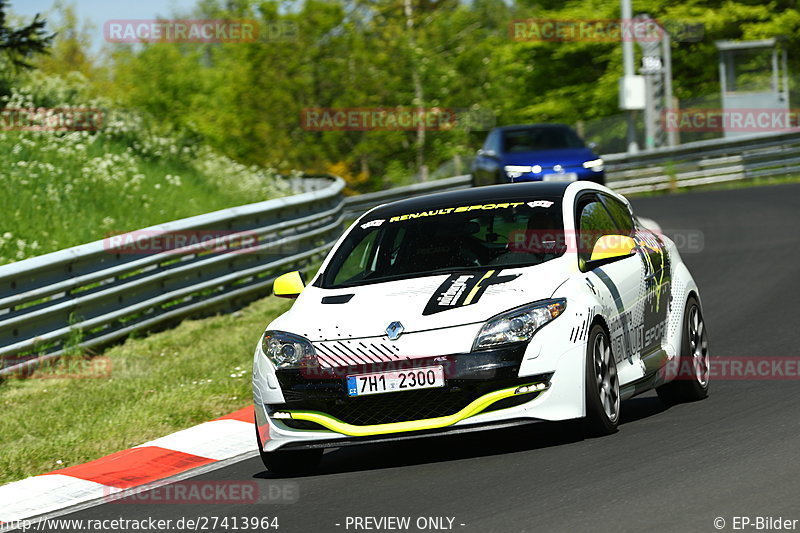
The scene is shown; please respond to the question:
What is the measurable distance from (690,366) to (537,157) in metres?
14.2

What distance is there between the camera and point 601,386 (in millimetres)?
7543

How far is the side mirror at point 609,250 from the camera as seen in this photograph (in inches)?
310

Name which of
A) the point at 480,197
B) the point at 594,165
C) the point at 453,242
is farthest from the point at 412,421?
the point at 594,165

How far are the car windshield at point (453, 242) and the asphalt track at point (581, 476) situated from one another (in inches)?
41.2

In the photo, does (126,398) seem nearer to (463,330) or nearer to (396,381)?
(396,381)

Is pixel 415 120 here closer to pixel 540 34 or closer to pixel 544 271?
pixel 540 34

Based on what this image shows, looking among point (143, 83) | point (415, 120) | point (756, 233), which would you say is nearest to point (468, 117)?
point (415, 120)

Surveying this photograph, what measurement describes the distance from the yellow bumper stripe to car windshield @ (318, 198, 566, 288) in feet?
3.34

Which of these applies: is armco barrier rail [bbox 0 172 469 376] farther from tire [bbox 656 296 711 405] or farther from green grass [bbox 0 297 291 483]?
tire [bbox 656 296 711 405]

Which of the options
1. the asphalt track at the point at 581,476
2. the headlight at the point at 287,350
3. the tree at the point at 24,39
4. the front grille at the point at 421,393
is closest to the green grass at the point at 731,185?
the tree at the point at 24,39

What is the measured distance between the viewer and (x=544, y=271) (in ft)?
25.2

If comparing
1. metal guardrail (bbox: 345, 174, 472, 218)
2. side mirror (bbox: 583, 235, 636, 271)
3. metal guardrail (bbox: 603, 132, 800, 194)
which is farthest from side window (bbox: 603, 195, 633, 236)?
metal guardrail (bbox: 345, 174, 472, 218)

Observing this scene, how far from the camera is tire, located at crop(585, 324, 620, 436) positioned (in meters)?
7.33

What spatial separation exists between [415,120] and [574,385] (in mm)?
43821
